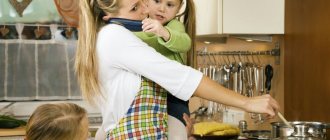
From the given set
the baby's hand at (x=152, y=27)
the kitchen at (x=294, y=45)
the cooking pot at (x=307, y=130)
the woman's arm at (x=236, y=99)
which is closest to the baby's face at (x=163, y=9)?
the baby's hand at (x=152, y=27)

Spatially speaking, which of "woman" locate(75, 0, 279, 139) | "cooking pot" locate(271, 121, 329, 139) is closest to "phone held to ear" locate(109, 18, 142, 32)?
"woman" locate(75, 0, 279, 139)

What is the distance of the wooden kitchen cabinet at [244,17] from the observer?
2725 millimetres

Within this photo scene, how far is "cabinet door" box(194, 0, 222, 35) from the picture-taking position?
2.73m

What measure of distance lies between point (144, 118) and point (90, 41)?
0.26m

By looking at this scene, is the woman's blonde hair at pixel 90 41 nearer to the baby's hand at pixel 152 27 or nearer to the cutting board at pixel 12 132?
the baby's hand at pixel 152 27

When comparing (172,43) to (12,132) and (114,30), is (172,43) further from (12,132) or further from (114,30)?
(12,132)

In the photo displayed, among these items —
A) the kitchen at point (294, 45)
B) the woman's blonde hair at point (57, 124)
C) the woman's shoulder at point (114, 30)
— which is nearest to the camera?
the woman's shoulder at point (114, 30)

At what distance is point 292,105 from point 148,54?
1649 millimetres

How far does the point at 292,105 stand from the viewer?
113 inches

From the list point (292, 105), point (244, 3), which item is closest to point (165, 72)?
point (244, 3)

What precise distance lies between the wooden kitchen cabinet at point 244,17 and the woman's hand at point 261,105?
139 cm

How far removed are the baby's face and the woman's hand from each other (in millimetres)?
607

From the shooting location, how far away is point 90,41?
1.49m

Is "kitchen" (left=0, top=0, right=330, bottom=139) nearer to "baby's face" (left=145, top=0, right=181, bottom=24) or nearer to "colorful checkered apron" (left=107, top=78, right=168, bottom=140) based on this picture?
"baby's face" (left=145, top=0, right=181, bottom=24)
